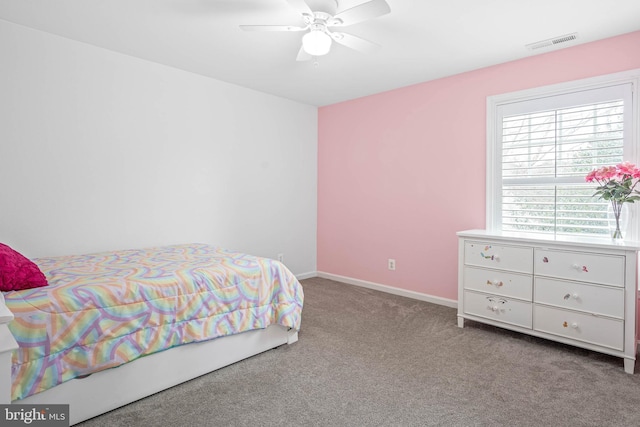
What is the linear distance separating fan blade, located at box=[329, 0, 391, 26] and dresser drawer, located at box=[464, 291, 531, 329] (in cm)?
224

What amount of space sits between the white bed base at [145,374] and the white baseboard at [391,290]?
76.4 inches

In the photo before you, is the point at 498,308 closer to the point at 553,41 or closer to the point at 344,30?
the point at 553,41

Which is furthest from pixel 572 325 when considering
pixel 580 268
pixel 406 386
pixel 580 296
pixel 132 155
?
pixel 132 155

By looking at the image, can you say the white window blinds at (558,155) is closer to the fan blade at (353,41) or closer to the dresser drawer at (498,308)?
the dresser drawer at (498,308)

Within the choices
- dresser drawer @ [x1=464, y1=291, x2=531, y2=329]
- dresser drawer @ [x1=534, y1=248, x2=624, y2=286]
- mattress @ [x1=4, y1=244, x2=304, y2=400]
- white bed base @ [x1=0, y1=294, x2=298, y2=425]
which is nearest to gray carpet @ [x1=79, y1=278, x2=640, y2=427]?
white bed base @ [x1=0, y1=294, x2=298, y2=425]

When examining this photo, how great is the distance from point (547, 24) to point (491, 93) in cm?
84

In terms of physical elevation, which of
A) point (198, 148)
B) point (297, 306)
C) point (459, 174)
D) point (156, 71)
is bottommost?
point (297, 306)

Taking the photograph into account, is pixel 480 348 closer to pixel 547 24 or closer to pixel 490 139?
pixel 490 139

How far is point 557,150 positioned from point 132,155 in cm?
372

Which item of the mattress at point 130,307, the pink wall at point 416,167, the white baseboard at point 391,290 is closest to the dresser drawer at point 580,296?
the pink wall at point 416,167

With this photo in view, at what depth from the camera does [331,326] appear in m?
3.07

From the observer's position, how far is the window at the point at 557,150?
2.73 meters

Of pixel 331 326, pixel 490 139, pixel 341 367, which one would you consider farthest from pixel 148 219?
pixel 490 139
